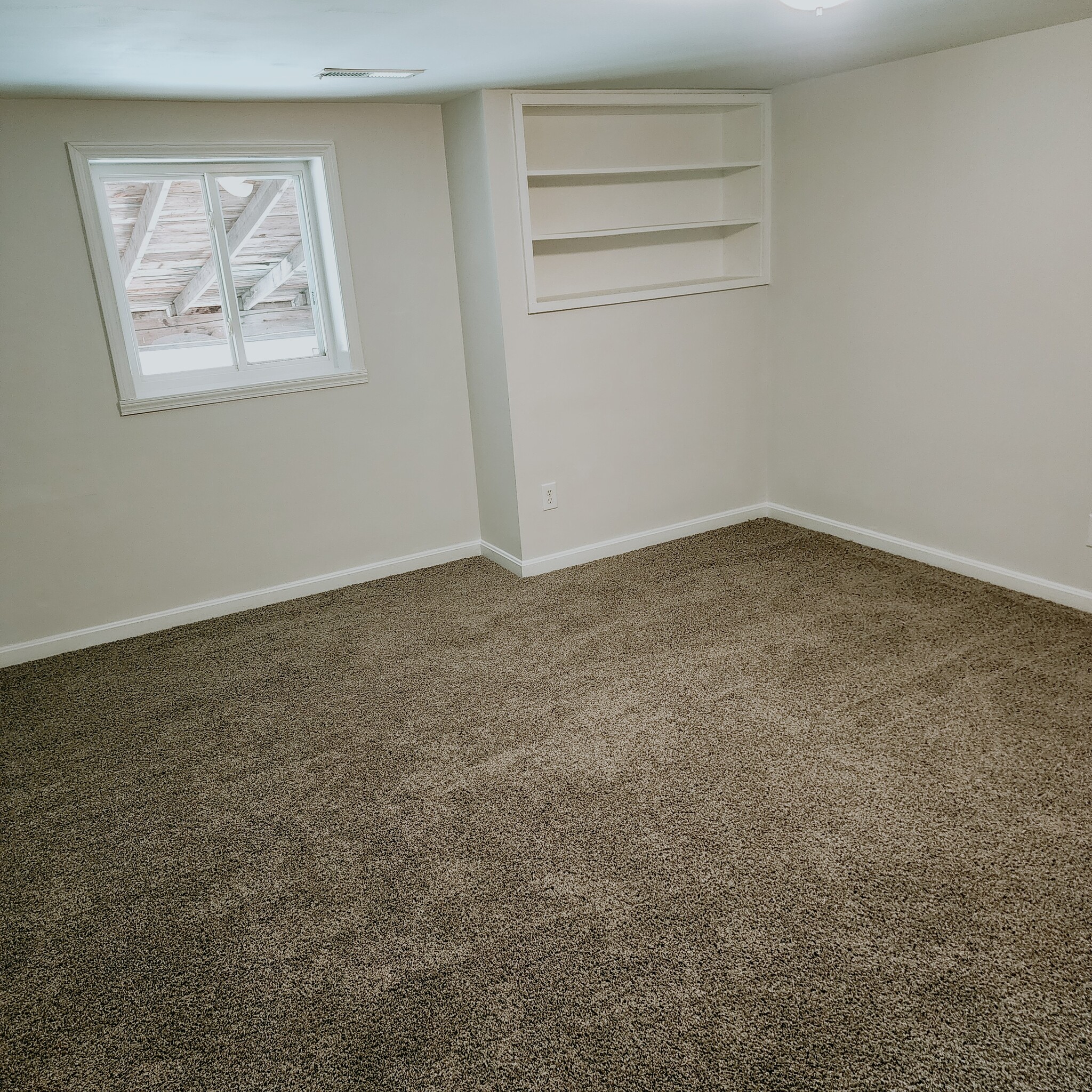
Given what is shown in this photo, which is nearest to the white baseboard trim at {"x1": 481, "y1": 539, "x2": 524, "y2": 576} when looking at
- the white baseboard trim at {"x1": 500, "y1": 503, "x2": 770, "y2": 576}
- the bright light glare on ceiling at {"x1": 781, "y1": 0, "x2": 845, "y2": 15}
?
the white baseboard trim at {"x1": 500, "y1": 503, "x2": 770, "y2": 576}

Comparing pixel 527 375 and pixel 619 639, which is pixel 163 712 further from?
pixel 527 375

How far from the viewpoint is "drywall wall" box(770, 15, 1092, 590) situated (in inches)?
123

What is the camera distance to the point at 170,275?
3697 mm

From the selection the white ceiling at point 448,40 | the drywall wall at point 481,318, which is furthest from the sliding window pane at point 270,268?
the drywall wall at point 481,318

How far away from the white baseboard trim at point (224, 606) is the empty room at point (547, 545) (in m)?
0.02

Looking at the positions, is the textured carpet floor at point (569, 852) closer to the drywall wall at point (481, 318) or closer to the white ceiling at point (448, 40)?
the drywall wall at point (481, 318)

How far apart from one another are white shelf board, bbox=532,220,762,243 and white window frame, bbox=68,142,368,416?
899 mm

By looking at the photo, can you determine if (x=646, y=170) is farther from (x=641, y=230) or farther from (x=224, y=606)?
(x=224, y=606)

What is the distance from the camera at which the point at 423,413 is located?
4.14 m

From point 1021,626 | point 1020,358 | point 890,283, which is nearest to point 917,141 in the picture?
point 890,283

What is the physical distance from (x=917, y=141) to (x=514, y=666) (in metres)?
2.66

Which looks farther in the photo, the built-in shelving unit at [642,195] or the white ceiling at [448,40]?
the built-in shelving unit at [642,195]

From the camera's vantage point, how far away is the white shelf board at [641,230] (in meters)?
3.79

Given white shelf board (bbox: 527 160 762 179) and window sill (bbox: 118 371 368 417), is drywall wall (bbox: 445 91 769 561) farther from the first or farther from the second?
window sill (bbox: 118 371 368 417)
